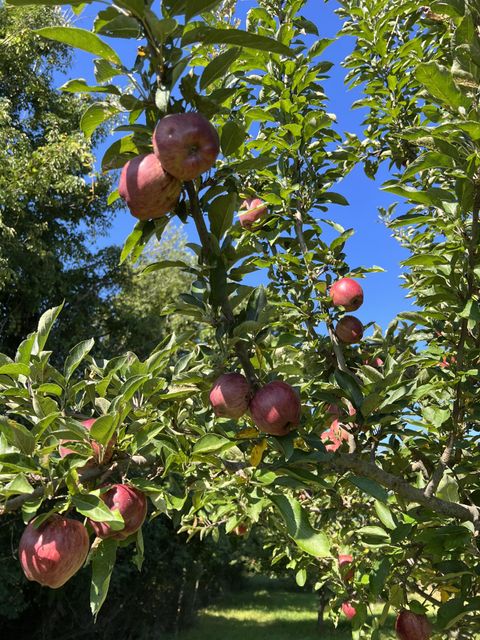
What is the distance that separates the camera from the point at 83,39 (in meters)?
0.84

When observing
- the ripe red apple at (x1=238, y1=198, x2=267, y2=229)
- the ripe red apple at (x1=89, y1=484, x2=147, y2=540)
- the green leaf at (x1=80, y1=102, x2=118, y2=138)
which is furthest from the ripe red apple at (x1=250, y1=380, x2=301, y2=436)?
the ripe red apple at (x1=238, y1=198, x2=267, y2=229)

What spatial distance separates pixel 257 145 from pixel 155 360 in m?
1.08

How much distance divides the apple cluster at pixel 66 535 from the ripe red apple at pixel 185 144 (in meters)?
0.47

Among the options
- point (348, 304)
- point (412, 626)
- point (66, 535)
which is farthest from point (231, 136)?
point (412, 626)

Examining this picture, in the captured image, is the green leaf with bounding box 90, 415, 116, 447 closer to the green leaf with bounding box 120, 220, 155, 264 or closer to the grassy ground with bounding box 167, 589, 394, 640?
the green leaf with bounding box 120, 220, 155, 264

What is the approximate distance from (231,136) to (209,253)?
0.82ft

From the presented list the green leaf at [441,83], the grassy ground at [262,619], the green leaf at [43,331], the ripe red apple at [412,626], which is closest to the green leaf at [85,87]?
the green leaf at [43,331]

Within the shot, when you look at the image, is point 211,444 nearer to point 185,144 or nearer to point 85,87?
point 185,144

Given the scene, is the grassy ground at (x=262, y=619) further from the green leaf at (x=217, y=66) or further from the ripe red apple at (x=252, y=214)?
the green leaf at (x=217, y=66)

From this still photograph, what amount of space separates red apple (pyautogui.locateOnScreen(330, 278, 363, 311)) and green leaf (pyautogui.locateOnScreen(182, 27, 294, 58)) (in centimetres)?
108

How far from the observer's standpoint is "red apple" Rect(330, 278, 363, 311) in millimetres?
1805

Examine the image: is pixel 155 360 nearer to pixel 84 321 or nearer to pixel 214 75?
pixel 214 75

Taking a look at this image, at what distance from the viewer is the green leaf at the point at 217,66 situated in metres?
0.91

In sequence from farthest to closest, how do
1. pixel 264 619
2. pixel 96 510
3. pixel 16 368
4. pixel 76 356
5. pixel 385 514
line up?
pixel 264 619
pixel 385 514
pixel 76 356
pixel 16 368
pixel 96 510
